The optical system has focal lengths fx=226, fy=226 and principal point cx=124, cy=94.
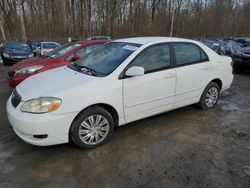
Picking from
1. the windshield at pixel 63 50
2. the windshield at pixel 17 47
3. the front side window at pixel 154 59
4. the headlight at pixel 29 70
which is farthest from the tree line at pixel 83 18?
the front side window at pixel 154 59

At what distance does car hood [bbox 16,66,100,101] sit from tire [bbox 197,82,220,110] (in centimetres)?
254

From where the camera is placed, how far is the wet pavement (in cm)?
275

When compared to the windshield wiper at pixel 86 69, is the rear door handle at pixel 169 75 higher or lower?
lower

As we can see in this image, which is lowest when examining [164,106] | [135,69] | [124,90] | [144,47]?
[164,106]

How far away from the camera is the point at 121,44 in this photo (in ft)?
13.9

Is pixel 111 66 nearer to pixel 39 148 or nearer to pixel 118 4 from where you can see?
pixel 39 148

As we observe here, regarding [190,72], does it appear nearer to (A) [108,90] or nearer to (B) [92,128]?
(A) [108,90]

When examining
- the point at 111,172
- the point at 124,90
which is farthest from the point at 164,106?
the point at 111,172

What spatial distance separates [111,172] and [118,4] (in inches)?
1144

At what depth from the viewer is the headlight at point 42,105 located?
301 centimetres

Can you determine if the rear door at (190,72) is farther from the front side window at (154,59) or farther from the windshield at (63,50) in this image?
the windshield at (63,50)

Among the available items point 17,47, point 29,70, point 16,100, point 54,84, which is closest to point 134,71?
point 54,84

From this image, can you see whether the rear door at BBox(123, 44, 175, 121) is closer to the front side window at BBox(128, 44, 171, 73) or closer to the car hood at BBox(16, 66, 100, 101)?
the front side window at BBox(128, 44, 171, 73)

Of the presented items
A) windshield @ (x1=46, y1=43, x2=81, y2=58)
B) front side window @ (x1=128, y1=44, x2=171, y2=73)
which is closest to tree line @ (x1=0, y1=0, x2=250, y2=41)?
windshield @ (x1=46, y1=43, x2=81, y2=58)
